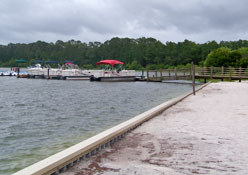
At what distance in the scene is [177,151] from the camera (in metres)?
6.29

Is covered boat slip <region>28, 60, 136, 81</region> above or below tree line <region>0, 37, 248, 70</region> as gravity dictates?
below

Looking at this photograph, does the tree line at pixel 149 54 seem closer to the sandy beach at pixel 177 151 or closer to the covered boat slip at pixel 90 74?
the covered boat slip at pixel 90 74

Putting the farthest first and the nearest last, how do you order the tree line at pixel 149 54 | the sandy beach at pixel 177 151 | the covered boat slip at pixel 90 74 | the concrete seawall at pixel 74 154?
the tree line at pixel 149 54 → the covered boat slip at pixel 90 74 → the sandy beach at pixel 177 151 → the concrete seawall at pixel 74 154

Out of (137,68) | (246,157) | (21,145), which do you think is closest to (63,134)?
(21,145)

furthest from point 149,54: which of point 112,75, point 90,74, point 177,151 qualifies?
point 177,151

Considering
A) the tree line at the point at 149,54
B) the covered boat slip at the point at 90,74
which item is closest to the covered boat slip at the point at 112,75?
the covered boat slip at the point at 90,74

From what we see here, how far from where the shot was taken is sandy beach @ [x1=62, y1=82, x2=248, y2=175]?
5.20m

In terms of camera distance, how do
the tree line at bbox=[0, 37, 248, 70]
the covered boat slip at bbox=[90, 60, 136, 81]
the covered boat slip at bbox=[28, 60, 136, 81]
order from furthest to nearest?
the tree line at bbox=[0, 37, 248, 70] → the covered boat slip at bbox=[28, 60, 136, 81] → the covered boat slip at bbox=[90, 60, 136, 81]

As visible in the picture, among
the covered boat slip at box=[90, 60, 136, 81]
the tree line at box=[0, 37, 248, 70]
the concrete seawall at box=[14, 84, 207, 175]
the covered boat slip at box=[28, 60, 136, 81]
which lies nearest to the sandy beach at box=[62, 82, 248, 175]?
the concrete seawall at box=[14, 84, 207, 175]

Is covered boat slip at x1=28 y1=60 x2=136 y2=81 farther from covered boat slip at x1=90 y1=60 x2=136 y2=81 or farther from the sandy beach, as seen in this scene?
the sandy beach

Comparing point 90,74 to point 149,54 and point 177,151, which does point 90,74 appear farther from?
point 149,54

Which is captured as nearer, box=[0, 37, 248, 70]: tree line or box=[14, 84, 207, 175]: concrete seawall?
box=[14, 84, 207, 175]: concrete seawall

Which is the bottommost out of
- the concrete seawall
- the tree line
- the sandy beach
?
the sandy beach

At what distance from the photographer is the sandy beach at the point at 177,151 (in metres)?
5.20
